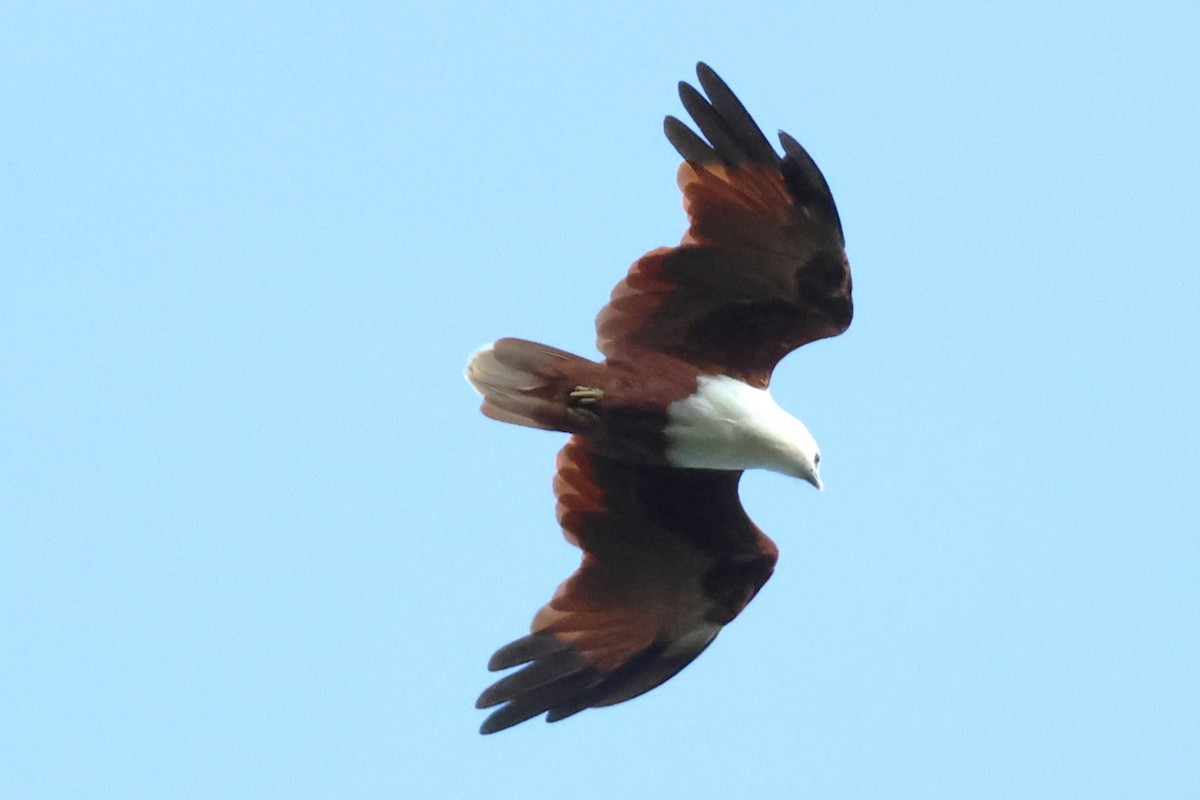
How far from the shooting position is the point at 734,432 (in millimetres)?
10320

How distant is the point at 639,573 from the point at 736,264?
1.80m

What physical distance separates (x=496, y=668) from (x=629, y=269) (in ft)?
6.91

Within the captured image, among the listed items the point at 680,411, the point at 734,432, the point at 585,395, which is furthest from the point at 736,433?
the point at 585,395

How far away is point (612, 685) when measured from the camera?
10.8 m

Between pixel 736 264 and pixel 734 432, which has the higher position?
pixel 736 264

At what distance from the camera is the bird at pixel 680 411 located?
10141mm

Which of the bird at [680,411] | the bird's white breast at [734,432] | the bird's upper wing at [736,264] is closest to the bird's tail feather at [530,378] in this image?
the bird at [680,411]

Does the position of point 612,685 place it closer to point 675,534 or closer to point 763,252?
point 675,534

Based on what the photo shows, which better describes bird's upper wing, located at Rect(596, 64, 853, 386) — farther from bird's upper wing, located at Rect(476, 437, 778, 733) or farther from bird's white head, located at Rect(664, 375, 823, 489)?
bird's upper wing, located at Rect(476, 437, 778, 733)

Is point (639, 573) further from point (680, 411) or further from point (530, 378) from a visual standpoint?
point (530, 378)

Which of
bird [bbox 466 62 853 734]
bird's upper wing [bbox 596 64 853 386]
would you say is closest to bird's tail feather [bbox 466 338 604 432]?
bird [bbox 466 62 853 734]

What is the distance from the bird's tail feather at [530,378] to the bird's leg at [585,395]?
19 mm

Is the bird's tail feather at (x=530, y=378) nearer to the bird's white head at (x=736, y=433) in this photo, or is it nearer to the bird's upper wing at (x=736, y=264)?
the bird's upper wing at (x=736, y=264)

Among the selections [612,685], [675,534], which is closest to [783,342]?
[675,534]
